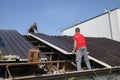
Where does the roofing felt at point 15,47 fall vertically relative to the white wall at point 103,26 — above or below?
below

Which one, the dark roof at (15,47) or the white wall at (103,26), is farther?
the white wall at (103,26)

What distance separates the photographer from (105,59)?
10.9 m

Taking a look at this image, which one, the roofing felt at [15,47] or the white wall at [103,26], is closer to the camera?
the roofing felt at [15,47]

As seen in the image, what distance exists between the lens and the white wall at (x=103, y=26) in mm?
20547

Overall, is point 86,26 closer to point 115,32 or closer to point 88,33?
point 88,33

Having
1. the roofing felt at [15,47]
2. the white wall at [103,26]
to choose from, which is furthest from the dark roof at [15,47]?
the white wall at [103,26]

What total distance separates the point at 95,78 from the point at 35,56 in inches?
111

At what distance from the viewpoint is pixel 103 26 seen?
2245 centimetres

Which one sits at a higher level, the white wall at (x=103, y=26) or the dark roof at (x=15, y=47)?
the white wall at (x=103, y=26)

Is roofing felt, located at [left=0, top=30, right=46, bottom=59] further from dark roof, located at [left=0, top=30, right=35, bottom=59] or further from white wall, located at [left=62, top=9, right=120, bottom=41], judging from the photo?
white wall, located at [left=62, top=9, right=120, bottom=41]

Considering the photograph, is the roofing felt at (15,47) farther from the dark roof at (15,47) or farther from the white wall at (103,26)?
the white wall at (103,26)

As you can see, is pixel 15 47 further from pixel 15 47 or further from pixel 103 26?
pixel 103 26

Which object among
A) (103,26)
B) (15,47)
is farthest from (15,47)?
(103,26)

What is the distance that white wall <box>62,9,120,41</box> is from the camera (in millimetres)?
20547
